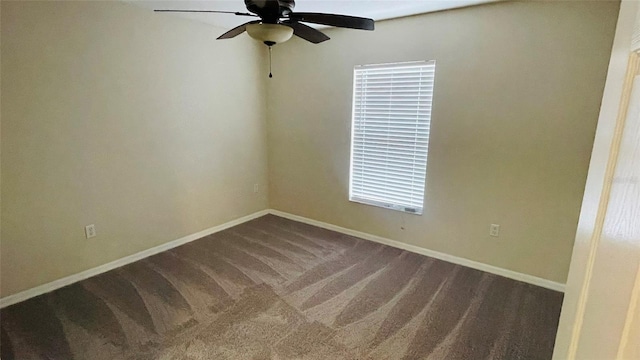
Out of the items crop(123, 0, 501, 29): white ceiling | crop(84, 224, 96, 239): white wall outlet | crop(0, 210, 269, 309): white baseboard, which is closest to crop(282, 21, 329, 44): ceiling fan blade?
crop(123, 0, 501, 29): white ceiling

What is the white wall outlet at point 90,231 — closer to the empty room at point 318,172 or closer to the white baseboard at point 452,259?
the empty room at point 318,172

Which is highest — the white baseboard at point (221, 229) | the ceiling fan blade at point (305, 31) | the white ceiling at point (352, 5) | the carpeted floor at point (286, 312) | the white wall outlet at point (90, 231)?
the white ceiling at point (352, 5)

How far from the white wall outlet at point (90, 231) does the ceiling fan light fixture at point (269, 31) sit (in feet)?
7.24

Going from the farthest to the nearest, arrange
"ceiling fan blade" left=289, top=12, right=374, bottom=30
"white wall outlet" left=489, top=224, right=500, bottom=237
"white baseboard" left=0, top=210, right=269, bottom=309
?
"white wall outlet" left=489, top=224, right=500, bottom=237, "white baseboard" left=0, top=210, right=269, bottom=309, "ceiling fan blade" left=289, top=12, right=374, bottom=30

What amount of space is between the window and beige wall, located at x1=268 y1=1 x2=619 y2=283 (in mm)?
92

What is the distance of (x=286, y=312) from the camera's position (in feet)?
7.41

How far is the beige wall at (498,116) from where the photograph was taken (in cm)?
232

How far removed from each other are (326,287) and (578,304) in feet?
6.74

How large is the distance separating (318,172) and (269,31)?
223cm

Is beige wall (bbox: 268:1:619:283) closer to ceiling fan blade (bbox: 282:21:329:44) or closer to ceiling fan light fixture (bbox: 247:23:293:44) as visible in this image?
ceiling fan blade (bbox: 282:21:329:44)

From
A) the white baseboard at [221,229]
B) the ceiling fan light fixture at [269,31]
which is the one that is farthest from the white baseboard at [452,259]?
the ceiling fan light fixture at [269,31]

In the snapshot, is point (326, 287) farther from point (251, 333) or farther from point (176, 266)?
point (176, 266)

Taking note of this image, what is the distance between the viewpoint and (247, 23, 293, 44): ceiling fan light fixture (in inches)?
68.2

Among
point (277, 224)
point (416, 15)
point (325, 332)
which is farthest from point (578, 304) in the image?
point (277, 224)
